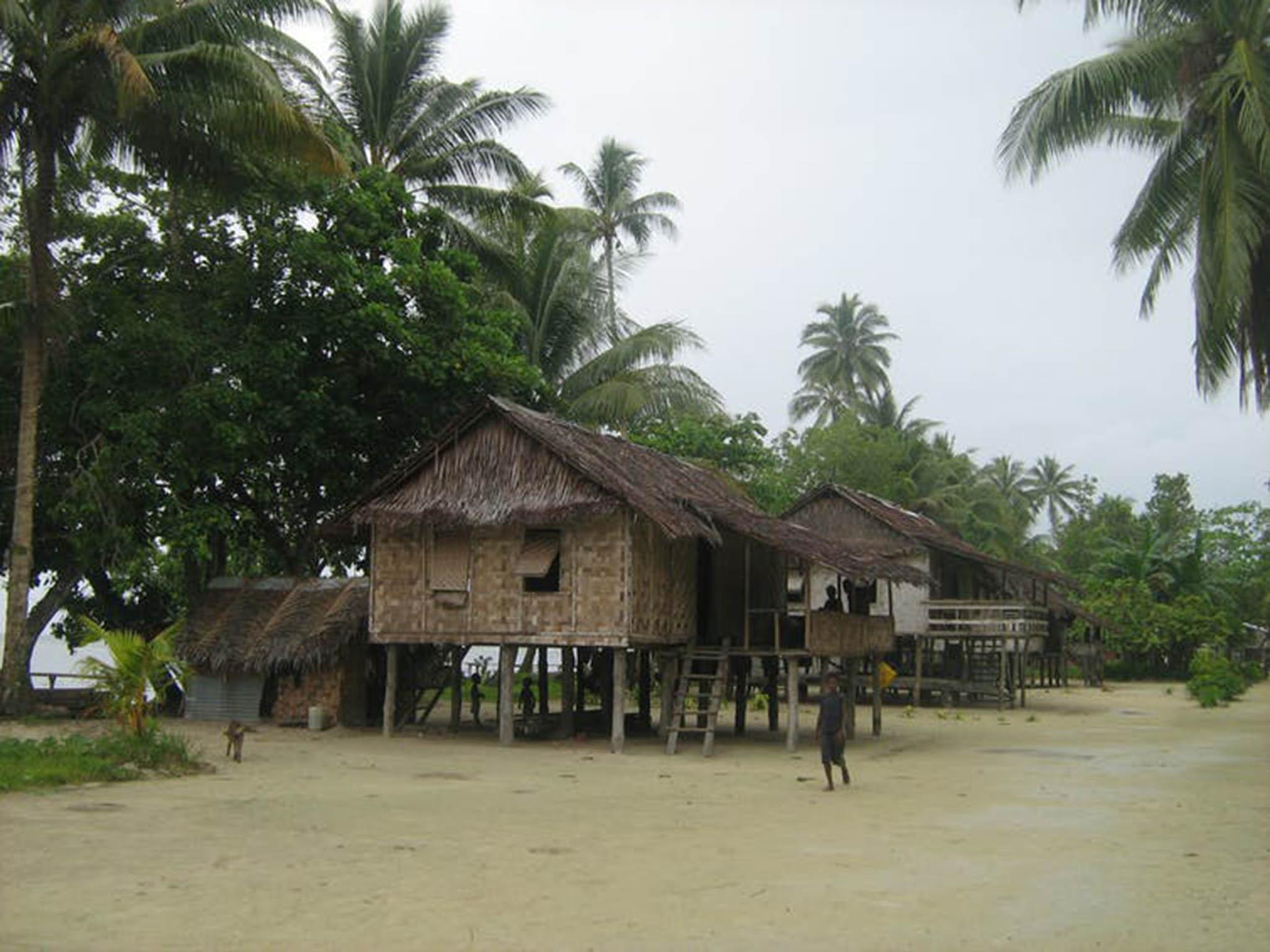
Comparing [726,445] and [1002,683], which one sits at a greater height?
[726,445]

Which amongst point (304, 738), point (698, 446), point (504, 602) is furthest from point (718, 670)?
point (698, 446)

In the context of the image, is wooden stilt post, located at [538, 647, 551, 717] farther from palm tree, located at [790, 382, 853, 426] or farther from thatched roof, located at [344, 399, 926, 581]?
palm tree, located at [790, 382, 853, 426]

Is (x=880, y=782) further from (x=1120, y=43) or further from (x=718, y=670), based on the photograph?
(x=1120, y=43)

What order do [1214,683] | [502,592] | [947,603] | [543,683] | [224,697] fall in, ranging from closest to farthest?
[502,592]
[224,697]
[543,683]
[947,603]
[1214,683]

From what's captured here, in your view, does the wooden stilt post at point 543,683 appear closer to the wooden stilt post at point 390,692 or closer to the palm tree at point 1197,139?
the wooden stilt post at point 390,692

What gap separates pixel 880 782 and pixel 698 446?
2194 cm

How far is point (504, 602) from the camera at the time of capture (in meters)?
20.0

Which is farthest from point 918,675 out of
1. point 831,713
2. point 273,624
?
point 831,713

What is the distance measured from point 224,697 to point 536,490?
8.19 meters

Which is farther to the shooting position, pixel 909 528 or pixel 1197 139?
pixel 909 528

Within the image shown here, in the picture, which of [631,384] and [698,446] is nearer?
[631,384]

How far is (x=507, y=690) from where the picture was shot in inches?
802

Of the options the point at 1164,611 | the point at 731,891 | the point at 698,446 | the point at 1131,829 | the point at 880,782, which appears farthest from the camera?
the point at 1164,611

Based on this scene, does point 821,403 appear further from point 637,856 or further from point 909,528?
point 637,856
